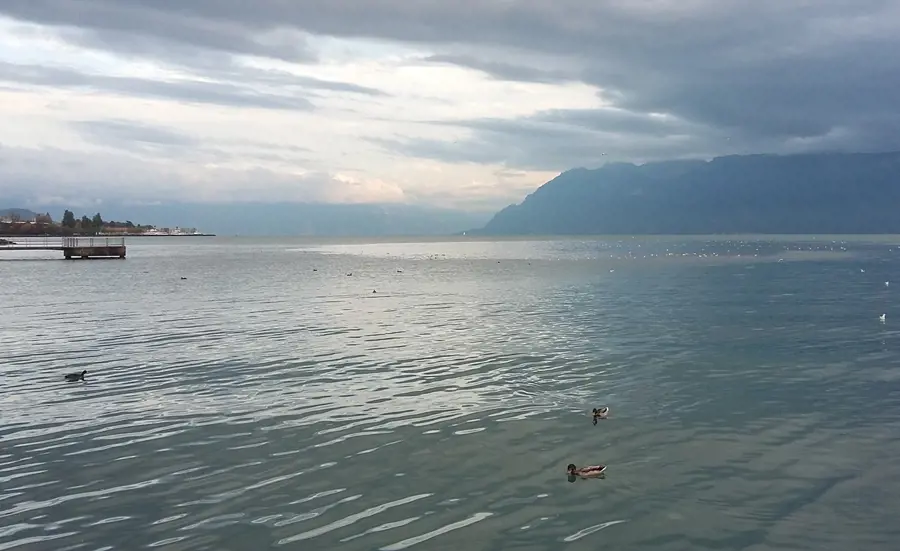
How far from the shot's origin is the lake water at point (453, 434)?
1357cm

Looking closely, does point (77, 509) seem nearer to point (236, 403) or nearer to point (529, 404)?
point (236, 403)

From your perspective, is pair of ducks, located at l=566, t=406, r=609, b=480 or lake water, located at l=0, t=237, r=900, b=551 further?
pair of ducks, located at l=566, t=406, r=609, b=480

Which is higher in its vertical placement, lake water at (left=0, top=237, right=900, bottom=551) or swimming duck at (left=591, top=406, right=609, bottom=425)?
swimming duck at (left=591, top=406, right=609, bottom=425)

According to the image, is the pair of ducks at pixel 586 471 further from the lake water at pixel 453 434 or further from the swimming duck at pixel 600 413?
the swimming duck at pixel 600 413

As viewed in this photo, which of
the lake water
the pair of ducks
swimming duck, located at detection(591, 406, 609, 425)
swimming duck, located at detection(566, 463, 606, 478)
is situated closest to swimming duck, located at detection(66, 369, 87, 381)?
the lake water

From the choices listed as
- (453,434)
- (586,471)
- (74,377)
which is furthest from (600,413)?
(74,377)

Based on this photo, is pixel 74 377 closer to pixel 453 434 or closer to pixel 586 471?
pixel 453 434

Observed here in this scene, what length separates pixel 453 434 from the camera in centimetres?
1948

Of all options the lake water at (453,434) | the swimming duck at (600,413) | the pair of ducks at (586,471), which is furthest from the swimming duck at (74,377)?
the pair of ducks at (586,471)

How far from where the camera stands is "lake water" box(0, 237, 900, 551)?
13570 millimetres

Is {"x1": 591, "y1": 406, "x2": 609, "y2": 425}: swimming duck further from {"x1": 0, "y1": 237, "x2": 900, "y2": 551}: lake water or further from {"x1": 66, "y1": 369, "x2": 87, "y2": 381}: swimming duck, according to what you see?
{"x1": 66, "y1": 369, "x2": 87, "y2": 381}: swimming duck

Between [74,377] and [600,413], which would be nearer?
[600,413]

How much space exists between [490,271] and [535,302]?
43408 mm

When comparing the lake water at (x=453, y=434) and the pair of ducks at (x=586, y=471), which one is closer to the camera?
the lake water at (x=453, y=434)
